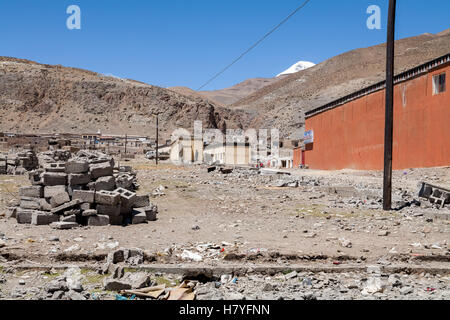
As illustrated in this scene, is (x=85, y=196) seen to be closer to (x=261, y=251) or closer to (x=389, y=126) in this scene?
(x=261, y=251)

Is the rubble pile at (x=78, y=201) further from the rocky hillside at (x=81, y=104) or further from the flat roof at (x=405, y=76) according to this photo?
the rocky hillside at (x=81, y=104)

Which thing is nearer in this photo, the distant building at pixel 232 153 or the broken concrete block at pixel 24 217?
the broken concrete block at pixel 24 217

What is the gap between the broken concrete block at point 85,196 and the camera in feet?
24.5

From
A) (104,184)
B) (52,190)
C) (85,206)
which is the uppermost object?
(104,184)

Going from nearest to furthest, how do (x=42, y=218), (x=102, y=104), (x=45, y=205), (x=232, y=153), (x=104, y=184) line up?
(x=42, y=218), (x=45, y=205), (x=104, y=184), (x=232, y=153), (x=102, y=104)

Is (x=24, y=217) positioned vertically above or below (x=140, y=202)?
below

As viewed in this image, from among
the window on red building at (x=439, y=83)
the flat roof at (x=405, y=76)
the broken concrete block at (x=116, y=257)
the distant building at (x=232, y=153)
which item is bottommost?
the broken concrete block at (x=116, y=257)

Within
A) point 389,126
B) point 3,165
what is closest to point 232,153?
point 3,165

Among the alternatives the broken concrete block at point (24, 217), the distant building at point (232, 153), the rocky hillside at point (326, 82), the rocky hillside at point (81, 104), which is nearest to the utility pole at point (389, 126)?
the broken concrete block at point (24, 217)

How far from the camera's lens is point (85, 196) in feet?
24.6

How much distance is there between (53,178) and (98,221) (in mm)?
1783

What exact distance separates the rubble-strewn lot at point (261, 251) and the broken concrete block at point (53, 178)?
1233 mm
